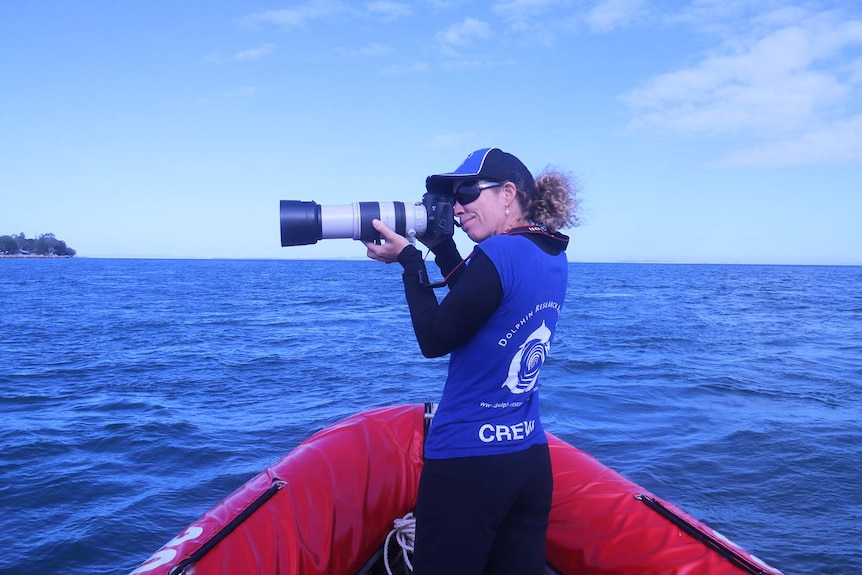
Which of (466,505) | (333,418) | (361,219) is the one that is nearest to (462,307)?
(466,505)

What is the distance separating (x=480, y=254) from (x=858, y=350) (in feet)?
59.9

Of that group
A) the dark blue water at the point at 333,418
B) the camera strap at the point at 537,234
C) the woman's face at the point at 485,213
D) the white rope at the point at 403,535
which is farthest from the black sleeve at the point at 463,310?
the dark blue water at the point at 333,418

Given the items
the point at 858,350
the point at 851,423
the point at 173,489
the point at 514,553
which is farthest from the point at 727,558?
the point at 858,350

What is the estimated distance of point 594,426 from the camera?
909 cm

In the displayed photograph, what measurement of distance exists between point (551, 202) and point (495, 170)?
0.76 ft

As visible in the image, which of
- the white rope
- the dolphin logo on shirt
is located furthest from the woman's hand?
the white rope

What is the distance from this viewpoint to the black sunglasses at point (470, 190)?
87.9 inches

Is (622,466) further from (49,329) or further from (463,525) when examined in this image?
(49,329)

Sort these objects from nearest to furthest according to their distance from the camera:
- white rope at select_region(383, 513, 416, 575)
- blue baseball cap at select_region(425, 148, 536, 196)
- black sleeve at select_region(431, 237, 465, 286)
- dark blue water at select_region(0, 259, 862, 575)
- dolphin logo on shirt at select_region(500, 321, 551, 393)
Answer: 1. dolphin logo on shirt at select_region(500, 321, 551, 393)
2. blue baseball cap at select_region(425, 148, 536, 196)
3. black sleeve at select_region(431, 237, 465, 286)
4. white rope at select_region(383, 513, 416, 575)
5. dark blue water at select_region(0, 259, 862, 575)

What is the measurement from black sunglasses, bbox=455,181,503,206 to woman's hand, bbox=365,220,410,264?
0.28m

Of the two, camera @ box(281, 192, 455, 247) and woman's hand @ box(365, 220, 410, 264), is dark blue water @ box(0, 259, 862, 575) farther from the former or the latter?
woman's hand @ box(365, 220, 410, 264)

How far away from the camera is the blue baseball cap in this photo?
2.20 metres

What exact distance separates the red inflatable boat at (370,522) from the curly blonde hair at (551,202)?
1.92m

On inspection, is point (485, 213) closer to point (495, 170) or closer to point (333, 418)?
point (495, 170)
